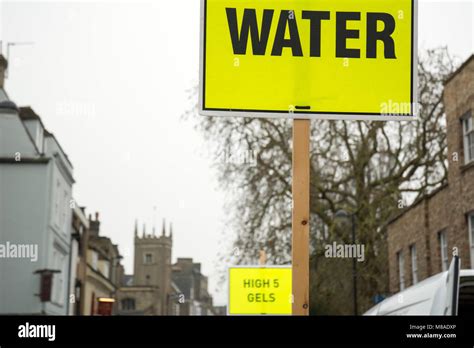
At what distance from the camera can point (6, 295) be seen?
2.03 metres

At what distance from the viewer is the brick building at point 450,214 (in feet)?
61.4

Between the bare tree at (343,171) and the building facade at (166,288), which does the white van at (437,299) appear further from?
the bare tree at (343,171)

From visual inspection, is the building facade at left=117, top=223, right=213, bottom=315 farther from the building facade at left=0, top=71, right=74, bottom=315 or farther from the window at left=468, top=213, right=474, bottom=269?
the window at left=468, top=213, right=474, bottom=269

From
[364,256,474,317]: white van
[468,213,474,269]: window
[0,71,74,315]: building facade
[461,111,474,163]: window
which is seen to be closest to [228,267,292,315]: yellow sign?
[0,71,74,315]: building facade

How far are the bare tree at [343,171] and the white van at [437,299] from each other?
2376 centimetres

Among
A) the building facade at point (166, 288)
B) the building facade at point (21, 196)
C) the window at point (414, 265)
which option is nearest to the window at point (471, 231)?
the window at point (414, 265)

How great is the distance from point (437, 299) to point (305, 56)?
2.46 ft

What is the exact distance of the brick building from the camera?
61.4ft

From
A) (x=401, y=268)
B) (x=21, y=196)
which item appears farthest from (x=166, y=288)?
(x=401, y=268)

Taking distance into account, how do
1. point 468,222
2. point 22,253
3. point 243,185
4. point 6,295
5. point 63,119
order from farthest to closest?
1. point 243,185
2. point 468,222
3. point 63,119
4. point 22,253
5. point 6,295

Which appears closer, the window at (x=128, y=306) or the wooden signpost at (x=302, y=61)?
the wooden signpost at (x=302, y=61)
